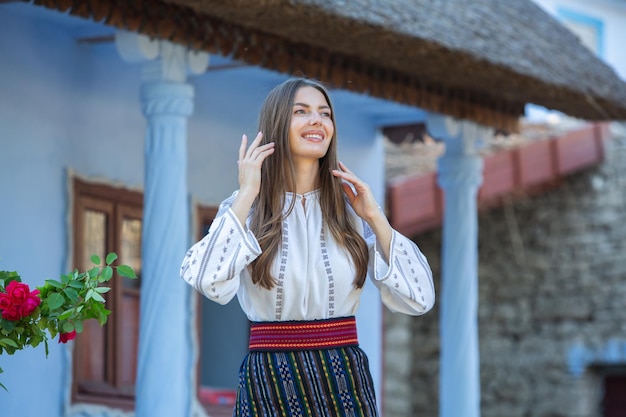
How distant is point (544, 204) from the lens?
1171cm

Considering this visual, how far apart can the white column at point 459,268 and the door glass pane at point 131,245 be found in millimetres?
2067

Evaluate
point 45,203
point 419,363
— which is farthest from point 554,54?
point 419,363

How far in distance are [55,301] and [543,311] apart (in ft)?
28.1

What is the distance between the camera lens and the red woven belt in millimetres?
3088

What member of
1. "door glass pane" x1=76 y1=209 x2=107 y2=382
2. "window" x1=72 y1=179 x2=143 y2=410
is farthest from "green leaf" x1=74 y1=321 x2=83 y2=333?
"door glass pane" x1=76 y1=209 x2=107 y2=382

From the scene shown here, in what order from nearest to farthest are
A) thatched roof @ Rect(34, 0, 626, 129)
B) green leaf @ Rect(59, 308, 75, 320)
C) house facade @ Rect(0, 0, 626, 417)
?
green leaf @ Rect(59, 308, 75, 320) → thatched roof @ Rect(34, 0, 626, 129) → house facade @ Rect(0, 0, 626, 417)

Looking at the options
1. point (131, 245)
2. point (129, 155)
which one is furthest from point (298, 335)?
point (131, 245)

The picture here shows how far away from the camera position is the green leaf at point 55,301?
11.6 feet

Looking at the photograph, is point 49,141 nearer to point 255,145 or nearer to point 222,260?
point 255,145

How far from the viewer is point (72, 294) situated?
3.53 metres

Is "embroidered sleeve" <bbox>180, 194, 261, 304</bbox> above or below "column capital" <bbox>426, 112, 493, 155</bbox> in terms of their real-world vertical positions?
below

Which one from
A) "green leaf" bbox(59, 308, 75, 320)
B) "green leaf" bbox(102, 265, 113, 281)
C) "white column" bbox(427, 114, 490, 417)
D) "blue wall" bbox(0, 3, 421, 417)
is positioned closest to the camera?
"green leaf" bbox(102, 265, 113, 281)

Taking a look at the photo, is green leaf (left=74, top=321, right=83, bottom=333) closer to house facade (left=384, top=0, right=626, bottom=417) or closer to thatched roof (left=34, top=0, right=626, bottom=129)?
thatched roof (left=34, top=0, right=626, bottom=129)

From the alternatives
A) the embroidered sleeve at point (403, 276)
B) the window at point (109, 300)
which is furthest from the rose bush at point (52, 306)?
the window at point (109, 300)
